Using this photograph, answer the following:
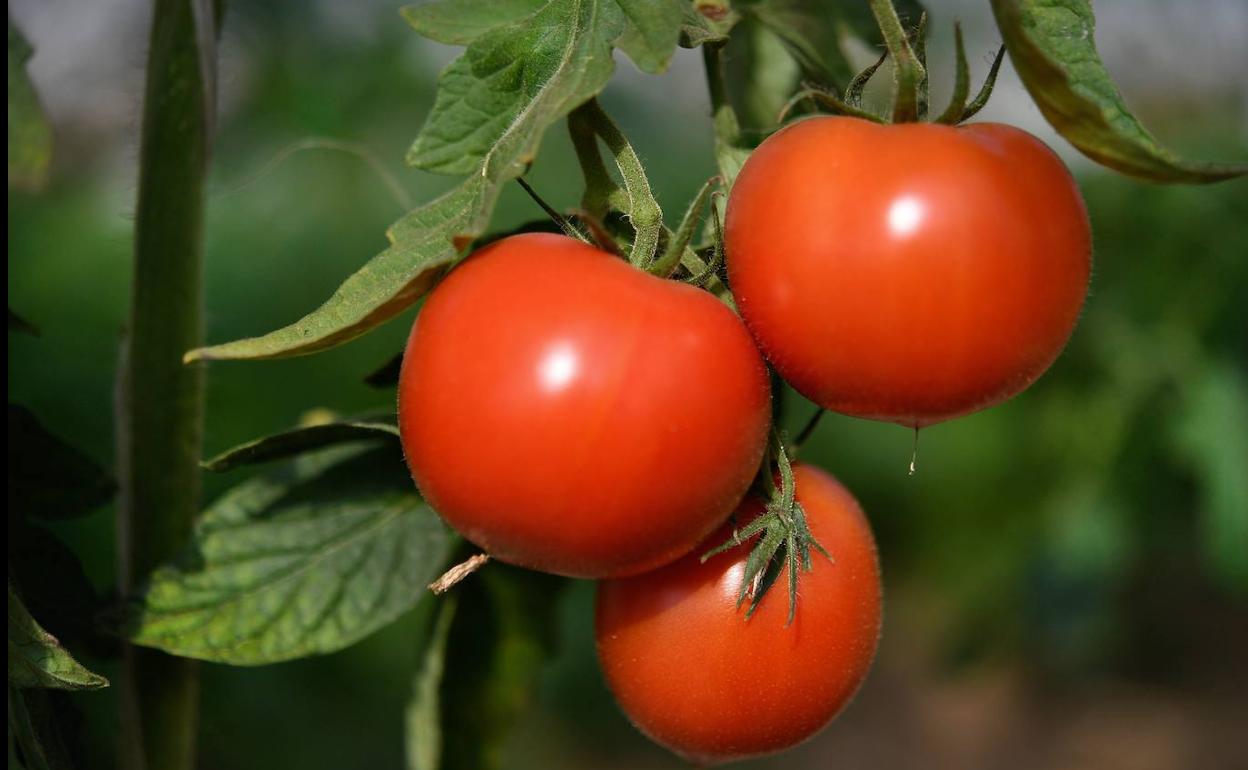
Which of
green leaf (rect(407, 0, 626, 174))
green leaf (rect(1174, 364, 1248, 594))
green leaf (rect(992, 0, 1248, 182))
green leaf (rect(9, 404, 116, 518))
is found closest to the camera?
green leaf (rect(992, 0, 1248, 182))

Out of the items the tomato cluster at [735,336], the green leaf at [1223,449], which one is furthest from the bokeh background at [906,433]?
the tomato cluster at [735,336]

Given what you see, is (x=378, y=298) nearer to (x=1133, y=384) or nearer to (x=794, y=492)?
(x=794, y=492)

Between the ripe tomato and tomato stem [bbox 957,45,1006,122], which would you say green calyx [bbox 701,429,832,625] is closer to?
the ripe tomato

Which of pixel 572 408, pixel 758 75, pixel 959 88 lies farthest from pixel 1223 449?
pixel 572 408

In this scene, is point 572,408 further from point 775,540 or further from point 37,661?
point 37,661

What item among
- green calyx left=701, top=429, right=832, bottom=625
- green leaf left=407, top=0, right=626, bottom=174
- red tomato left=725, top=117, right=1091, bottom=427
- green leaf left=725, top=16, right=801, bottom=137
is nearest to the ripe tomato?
green calyx left=701, top=429, right=832, bottom=625

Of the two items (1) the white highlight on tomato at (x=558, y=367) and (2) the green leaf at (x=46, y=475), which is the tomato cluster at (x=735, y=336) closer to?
(1) the white highlight on tomato at (x=558, y=367)

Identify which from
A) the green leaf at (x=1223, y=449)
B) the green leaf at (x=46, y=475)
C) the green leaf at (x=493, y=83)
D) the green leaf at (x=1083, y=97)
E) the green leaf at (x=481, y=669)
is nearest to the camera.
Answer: the green leaf at (x=1083, y=97)
